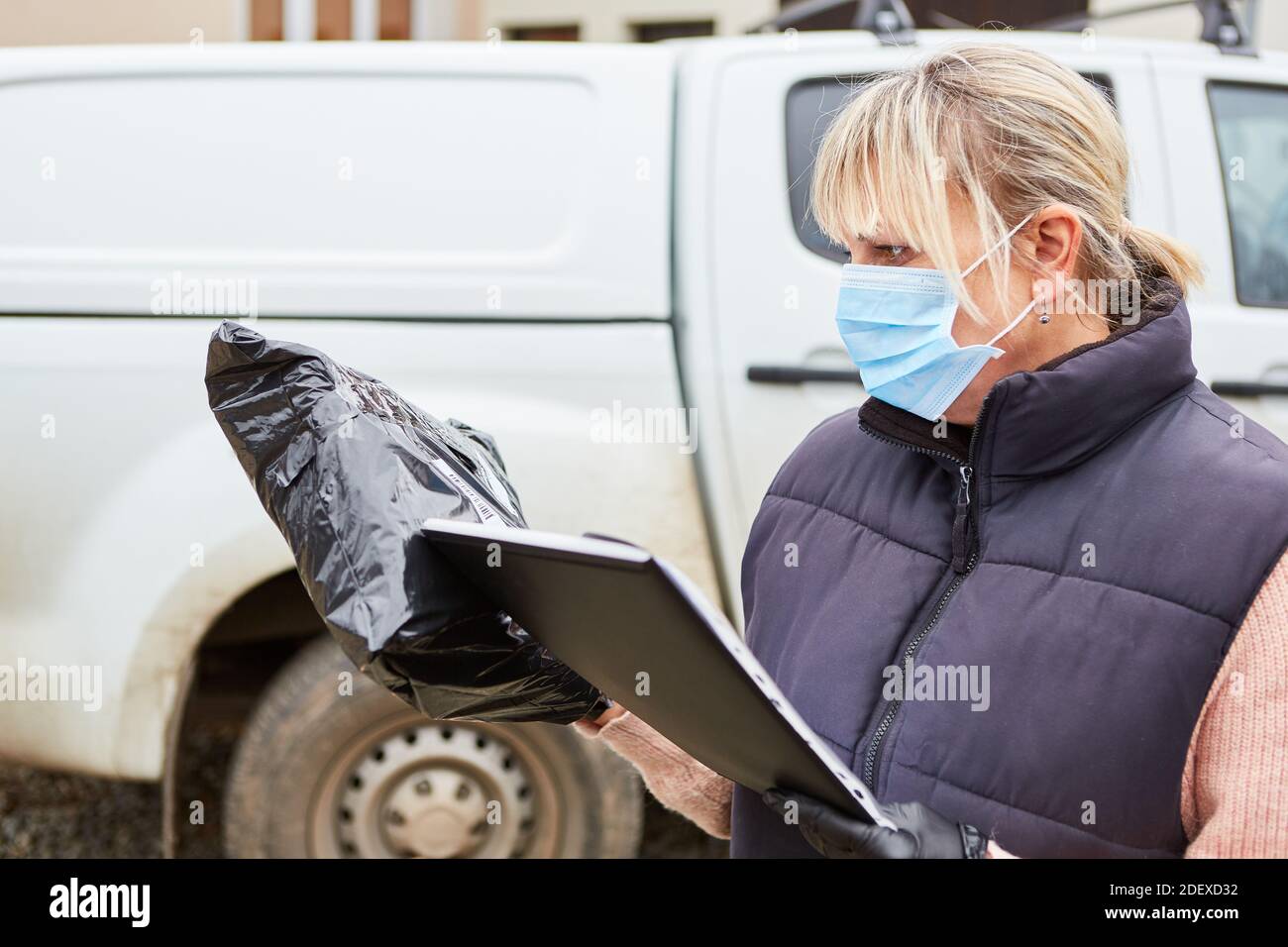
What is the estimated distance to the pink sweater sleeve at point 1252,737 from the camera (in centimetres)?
118

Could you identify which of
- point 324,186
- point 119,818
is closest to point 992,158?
point 324,186

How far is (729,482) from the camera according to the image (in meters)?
2.89

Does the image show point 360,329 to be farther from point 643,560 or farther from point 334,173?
point 643,560

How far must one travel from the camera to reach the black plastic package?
1.20 meters

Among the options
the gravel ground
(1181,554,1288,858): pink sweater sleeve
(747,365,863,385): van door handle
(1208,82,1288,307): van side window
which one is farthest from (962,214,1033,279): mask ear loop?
the gravel ground

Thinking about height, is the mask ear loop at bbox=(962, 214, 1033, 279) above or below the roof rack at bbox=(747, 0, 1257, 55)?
below

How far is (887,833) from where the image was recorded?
118 centimetres

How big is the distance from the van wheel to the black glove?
5.62ft

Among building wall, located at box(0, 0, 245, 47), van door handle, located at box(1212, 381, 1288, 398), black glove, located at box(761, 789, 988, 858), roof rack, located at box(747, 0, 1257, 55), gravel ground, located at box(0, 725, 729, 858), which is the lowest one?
gravel ground, located at box(0, 725, 729, 858)

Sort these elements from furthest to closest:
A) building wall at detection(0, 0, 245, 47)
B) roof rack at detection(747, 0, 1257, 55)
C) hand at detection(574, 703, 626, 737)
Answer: building wall at detection(0, 0, 245, 47), roof rack at detection(747, 0, 1257, 55), hand at detection(574, 703, 626, 737)

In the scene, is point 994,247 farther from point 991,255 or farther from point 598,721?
point 598,721

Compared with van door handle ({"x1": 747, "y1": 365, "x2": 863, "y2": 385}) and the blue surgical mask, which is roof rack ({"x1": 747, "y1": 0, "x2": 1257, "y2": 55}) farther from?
the blue surgical mask

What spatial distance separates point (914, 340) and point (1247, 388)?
5.56 feet
